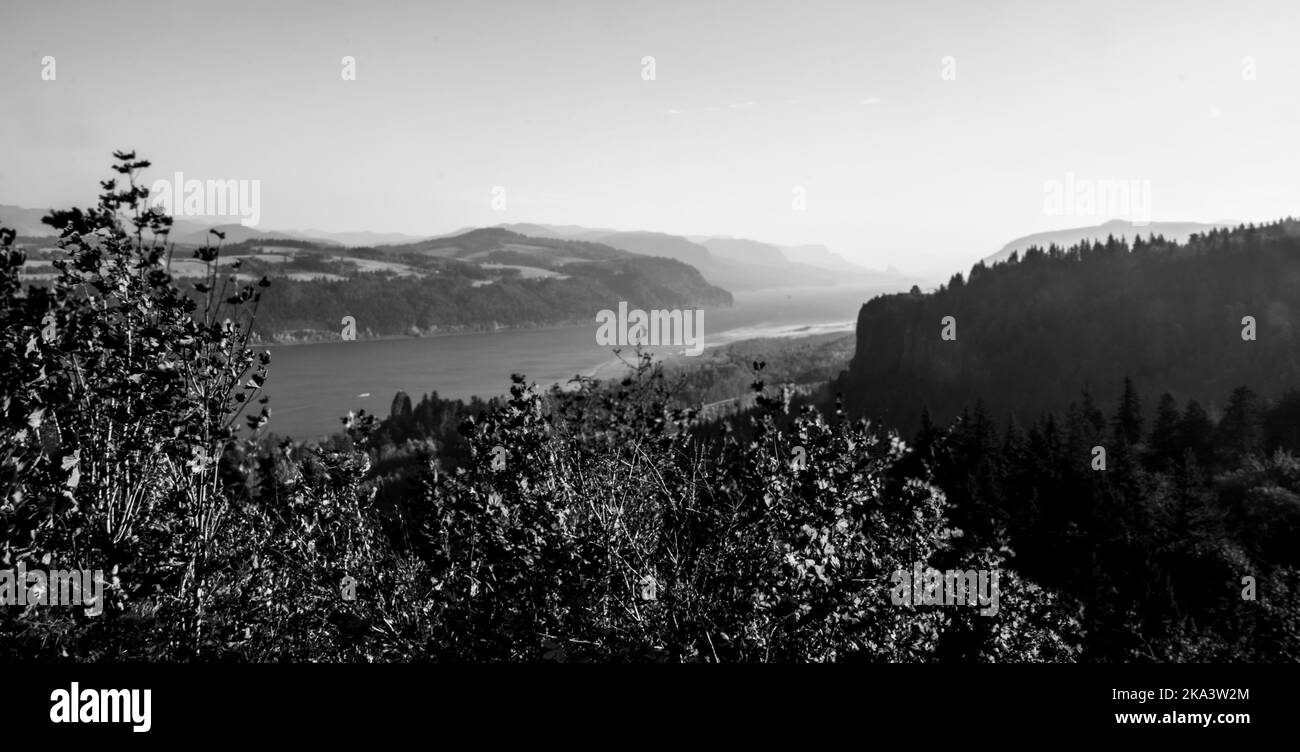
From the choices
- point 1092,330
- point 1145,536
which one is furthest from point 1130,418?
point 1092,330

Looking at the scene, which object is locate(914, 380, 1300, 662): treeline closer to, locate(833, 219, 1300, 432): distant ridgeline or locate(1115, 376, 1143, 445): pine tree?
locate(1115, 376, 1143, 445): pine tree

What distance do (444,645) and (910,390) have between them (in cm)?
12080

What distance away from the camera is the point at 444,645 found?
29.8ft

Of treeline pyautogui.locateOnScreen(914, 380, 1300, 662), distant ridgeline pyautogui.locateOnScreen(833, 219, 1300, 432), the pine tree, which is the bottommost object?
treeline pyautogui.locateOnScreen(914, 380, 1300, 662)

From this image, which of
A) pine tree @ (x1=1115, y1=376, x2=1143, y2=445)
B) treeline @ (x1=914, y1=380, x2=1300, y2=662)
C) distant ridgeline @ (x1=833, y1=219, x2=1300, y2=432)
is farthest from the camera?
distant ridgeline @ (x1=833, y1=219, x2=1300, y2=432)

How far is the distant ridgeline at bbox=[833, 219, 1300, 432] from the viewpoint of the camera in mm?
106438

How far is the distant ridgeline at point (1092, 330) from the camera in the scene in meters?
106

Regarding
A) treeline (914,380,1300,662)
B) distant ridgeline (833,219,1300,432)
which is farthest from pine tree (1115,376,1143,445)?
distant ridgeline (833,219,1300,432)

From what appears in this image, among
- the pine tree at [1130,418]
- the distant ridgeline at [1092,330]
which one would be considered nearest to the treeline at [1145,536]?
the pine tree at [1130,418]

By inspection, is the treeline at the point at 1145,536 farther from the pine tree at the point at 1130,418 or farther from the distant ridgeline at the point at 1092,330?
the distant ridgeline at the point at 1092,330

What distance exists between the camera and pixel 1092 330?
12362 centimetres

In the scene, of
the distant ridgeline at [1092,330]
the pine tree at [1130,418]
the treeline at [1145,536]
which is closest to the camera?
the treeline at [1145,536]
